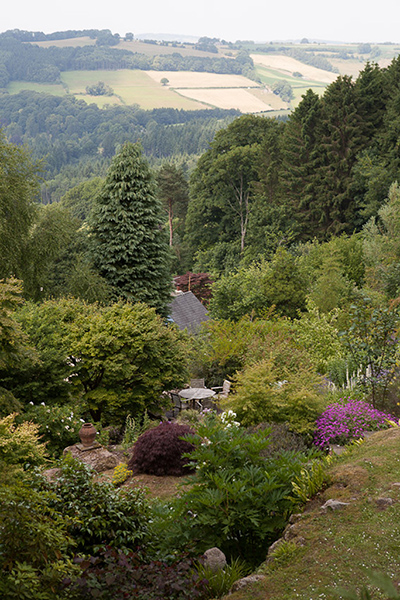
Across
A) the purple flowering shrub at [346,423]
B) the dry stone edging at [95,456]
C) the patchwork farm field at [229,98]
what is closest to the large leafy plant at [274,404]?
the purple flowering shrub at [346,423]

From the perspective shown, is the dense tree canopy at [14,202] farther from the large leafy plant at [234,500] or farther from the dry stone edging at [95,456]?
the large leafy plant at [234,500]

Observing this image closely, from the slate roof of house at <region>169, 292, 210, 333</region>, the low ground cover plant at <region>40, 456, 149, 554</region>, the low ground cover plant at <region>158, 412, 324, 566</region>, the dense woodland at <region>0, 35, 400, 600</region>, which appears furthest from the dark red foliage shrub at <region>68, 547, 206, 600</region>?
the slate roof of house at <region>169, 292, 210, 333</region>

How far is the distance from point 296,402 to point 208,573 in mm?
5364

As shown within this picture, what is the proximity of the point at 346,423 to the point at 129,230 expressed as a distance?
43.9 ft

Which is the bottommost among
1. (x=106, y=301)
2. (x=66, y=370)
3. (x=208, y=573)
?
(x=106, y=301)

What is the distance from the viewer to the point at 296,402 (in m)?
10.1

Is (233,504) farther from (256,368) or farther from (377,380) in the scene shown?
(377,380)

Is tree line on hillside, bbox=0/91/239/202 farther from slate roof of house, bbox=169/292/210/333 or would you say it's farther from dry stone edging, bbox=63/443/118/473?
dry stone edging, bbox=63/443/118/473

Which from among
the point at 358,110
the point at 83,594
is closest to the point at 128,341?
the point at 83,594

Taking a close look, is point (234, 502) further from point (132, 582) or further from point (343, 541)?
point (132, 582)

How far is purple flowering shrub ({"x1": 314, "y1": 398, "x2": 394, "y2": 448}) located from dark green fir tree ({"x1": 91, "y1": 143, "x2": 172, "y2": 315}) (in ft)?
39.5

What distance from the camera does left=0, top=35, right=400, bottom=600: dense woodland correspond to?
5258mm

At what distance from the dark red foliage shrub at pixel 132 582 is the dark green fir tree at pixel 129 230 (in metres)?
16.8

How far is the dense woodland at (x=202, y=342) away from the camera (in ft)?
17.3
